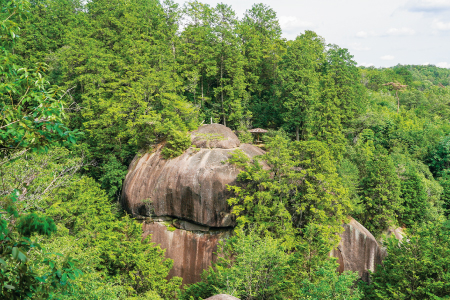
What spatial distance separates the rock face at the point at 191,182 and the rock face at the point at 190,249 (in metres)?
1.05

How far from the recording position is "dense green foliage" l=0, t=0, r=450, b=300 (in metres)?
5.40

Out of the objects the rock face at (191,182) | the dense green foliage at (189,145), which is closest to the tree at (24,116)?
the dense green foliage at (189,145)

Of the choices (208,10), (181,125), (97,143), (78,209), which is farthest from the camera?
(208,10)

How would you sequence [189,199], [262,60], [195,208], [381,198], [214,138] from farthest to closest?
[262,60] < [214,138] < [381,198] < [189,199] < [195,208]

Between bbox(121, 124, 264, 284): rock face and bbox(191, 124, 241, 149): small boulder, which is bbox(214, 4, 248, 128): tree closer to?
bbox(191, 124, 241, 149): small boulder

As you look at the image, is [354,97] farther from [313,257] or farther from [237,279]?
[237,279]

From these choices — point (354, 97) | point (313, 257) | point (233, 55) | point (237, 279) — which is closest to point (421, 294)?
point (313, 257)

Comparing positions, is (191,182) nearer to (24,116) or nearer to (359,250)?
(359,250)

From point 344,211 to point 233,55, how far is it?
2064 centimetres

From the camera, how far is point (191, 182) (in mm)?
21328

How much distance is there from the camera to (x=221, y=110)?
3322cm

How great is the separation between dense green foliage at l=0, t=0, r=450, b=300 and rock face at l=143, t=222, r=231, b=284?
1.38m

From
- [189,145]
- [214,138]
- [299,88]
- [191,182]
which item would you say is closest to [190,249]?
[191,182]

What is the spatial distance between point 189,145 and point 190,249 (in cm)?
792
